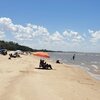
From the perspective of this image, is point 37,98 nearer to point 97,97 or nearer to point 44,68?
point 97,97

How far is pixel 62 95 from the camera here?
52.1 ft

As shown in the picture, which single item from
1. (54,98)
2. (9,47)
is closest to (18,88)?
(54,98)

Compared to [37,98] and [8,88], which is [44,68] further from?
[37,98]

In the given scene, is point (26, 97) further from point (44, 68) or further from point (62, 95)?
point (44, 68)

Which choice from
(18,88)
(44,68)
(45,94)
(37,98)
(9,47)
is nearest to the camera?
(37,98)

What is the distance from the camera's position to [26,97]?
1437 centimetres

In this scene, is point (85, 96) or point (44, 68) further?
point (44, 68)

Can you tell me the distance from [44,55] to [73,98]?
2151cm

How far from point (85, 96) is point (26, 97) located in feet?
11.5

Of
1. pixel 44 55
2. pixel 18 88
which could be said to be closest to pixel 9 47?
pixel 44 55

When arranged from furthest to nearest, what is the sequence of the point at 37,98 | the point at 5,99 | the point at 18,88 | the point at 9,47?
the point at 9,47, the point at 18,88, the point at 37,98, the point at 5,99

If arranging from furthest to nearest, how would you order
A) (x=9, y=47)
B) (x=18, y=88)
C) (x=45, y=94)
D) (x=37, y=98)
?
(x=9, y=47) < (x=18, y=88) < (x=45, y=94) < (x=37, y=98)

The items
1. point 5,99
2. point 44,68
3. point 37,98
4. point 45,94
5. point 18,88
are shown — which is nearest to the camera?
point 5,99

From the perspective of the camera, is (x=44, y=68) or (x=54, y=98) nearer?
(x=54, y=98)
